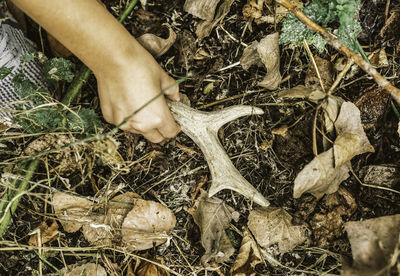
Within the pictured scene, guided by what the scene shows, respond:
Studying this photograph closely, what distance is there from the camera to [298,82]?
2.06 metres

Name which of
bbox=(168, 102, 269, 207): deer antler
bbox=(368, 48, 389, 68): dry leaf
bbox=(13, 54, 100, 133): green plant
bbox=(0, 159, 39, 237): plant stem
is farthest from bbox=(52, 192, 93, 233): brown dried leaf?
bbox=(368, 48, 389, 68): dry leaf

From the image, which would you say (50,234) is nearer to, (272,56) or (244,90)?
(244,90)

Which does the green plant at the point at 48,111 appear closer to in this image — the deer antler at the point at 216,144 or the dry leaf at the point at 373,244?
Answer: the deer antler at the point at 216,144

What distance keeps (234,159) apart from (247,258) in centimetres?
60

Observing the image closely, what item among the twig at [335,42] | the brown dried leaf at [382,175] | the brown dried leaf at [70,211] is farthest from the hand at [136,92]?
the brown dried leaf at [382,175]

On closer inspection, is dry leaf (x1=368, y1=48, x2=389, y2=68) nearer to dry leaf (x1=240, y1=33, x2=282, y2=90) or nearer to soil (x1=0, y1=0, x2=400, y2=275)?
soil (x1=0, y1=0, x2=400, y2=275)

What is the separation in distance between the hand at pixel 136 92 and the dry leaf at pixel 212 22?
1.76 feet

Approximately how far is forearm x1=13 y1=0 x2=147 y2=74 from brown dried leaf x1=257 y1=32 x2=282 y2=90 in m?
0.72

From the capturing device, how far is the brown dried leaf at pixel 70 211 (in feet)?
6.73

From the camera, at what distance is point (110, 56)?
1.55 meters

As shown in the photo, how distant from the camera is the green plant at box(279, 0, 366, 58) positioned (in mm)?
1687

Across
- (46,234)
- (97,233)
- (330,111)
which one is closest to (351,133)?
(330,111)

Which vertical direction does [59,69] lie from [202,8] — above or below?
above

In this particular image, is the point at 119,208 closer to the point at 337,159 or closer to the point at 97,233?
the point at 97,233
